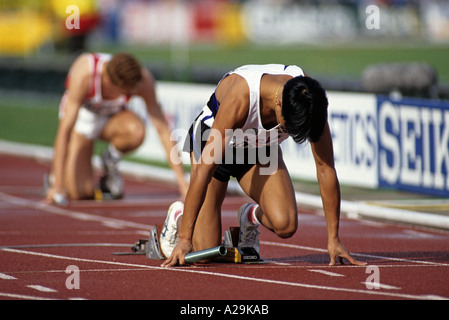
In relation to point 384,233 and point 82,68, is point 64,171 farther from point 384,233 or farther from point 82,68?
point 384,233

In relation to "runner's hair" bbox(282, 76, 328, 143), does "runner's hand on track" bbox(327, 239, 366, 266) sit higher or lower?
lower

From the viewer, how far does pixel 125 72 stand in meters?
11.4

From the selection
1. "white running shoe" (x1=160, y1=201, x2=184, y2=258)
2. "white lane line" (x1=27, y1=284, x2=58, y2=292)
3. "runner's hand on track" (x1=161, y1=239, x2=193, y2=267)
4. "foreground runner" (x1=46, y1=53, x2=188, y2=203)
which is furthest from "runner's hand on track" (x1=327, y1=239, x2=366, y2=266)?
"foreground runner" (x1=46, y1=53, x2=188, y2=203)

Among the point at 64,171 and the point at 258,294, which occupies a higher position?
the point at 64,171

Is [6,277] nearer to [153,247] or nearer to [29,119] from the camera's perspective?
[153,247]

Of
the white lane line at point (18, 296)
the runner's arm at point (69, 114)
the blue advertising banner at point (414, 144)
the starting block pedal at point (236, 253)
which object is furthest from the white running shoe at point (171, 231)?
the blue advertising banner at point (414, 144)

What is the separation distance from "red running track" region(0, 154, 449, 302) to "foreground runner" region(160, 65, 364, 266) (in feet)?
1.09

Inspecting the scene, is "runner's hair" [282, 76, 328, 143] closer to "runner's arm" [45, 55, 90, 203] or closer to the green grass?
"runner's arm" [45, 55, 90, 203]

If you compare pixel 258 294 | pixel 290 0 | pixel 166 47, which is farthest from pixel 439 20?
pixel 258 294

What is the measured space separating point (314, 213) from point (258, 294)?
537cm

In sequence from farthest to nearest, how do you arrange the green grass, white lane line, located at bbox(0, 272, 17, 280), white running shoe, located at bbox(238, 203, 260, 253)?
the green grass < white running shoe, located at bbox(238, 203, 260, 253) < white lane line, located at bbox(0, 272, 17, 280)

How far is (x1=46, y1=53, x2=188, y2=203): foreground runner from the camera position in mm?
11672
